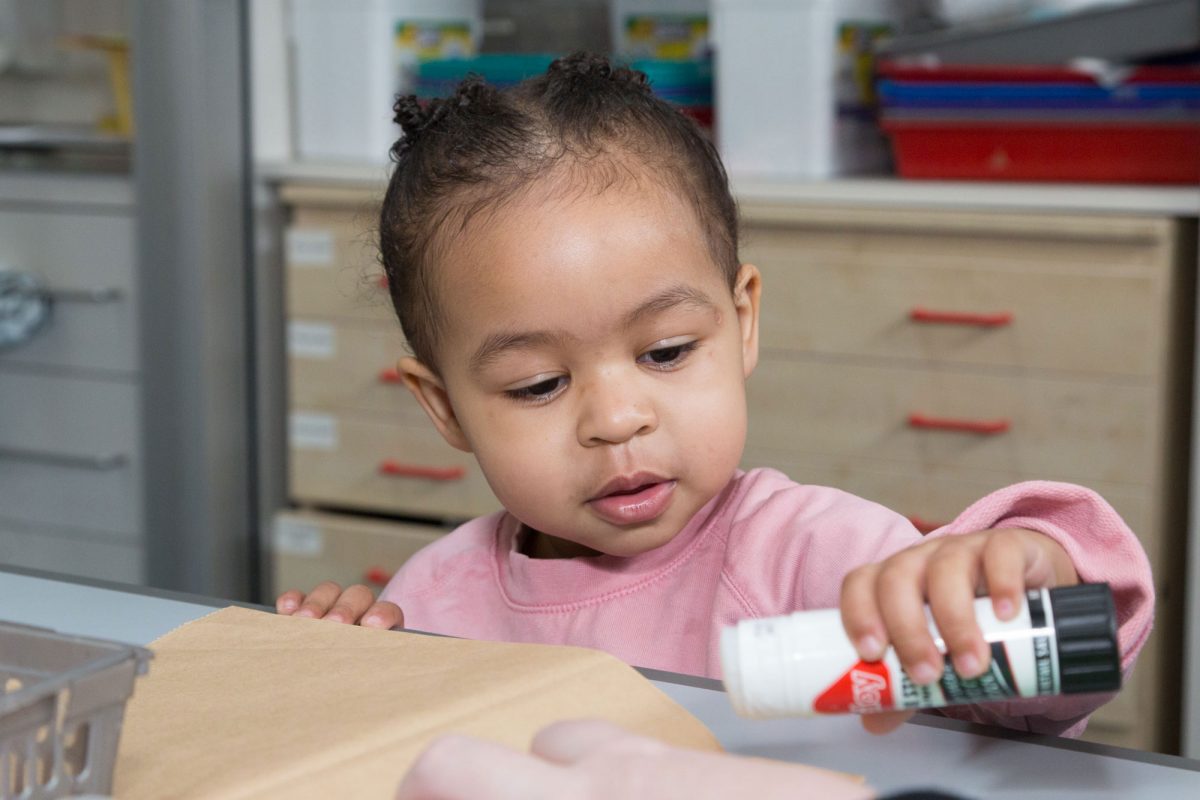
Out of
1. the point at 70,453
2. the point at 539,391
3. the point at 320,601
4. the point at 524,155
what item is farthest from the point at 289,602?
the point at 70,453

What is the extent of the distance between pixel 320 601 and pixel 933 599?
375 mm

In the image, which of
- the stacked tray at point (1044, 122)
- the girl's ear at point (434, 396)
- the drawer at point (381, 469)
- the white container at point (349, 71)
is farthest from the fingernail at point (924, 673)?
the white container at point (349, 71)

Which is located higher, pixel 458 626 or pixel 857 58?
pixel 857 58

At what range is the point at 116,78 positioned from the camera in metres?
2.25

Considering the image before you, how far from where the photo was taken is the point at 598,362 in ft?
2.47

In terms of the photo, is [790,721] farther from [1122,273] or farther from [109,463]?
[109,463]

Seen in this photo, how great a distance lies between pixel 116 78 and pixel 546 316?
171cm

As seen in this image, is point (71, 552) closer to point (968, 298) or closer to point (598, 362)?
point (968, 298)

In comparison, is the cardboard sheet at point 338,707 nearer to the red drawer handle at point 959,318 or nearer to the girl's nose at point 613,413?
the girl's nose at point 613,413

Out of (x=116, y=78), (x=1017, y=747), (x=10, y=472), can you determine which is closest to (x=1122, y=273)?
(x=1017, y=747)

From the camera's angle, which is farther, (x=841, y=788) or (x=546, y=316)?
(x=546, y=316)

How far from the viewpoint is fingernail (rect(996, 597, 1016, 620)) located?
46 centimetres

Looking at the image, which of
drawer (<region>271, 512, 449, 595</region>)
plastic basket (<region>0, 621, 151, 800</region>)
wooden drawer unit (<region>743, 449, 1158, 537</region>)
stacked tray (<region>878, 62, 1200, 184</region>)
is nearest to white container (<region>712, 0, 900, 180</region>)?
stacked tray (<region>878, 62, 1200, 184</region>)

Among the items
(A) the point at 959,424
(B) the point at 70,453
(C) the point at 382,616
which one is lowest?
Answer: (B) the point at 70,453
